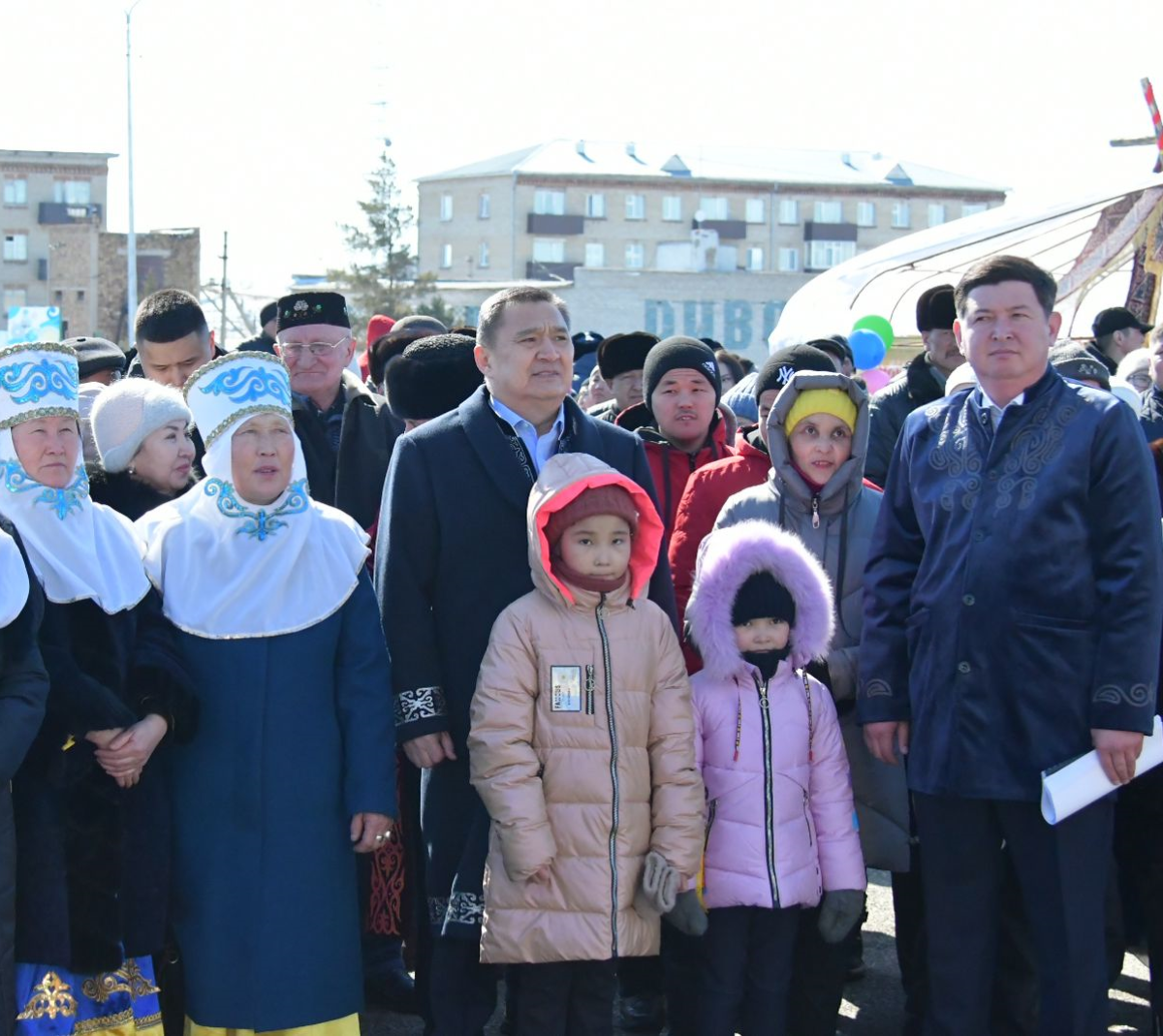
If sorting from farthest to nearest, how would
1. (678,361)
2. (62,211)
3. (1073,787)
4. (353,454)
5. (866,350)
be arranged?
(62,211)
(866,350)
(678,361)
(353,454)
(1073,787)

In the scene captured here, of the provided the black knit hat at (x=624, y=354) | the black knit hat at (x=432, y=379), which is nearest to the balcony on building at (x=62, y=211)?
the black knit hat at (x=624, y=354)

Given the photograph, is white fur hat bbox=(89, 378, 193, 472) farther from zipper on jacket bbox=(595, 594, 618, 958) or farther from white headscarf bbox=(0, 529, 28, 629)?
zipper on jacket bbox=(595, 594, 618, 958)

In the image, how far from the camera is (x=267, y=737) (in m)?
3.92

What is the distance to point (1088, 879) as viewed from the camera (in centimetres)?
387

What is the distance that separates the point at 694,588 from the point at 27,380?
6.18ft

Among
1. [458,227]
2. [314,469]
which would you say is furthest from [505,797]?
[458,227]

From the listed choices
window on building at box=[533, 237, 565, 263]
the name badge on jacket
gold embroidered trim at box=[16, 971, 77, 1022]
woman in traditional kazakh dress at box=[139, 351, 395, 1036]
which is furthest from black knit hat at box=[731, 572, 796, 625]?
window on building at box=[533, 237, 565, 263]

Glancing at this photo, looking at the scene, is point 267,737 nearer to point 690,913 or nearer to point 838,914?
point 690,913

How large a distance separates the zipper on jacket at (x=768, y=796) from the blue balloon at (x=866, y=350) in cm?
781

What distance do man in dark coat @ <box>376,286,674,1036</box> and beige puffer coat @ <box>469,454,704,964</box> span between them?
0.24 metres

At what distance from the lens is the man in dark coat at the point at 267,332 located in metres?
6.77

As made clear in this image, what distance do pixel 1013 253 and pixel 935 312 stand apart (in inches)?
335

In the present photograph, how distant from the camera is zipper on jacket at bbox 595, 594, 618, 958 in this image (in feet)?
12.6

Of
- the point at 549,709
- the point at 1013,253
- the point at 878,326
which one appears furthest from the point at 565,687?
the point at 1013,253
